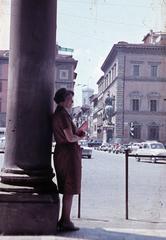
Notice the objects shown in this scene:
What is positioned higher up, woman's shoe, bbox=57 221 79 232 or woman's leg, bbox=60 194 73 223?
woman's leg, bbox=60 194 73 223

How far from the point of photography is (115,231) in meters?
6.22

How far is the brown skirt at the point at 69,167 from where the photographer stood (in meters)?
5.94

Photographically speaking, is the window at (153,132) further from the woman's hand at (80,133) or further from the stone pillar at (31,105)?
the stone pillar at (31,105)

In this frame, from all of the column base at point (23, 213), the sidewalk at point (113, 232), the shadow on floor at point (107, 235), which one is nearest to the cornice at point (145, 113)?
the sidewalk at point (113, 232)

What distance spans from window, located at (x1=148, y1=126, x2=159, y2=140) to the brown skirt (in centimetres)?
7094

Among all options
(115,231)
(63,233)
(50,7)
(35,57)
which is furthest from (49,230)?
(50,7)

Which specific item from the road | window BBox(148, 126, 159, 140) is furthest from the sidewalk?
window BBox(148, 126, 159, 140)

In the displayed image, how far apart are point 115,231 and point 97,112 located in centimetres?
10605

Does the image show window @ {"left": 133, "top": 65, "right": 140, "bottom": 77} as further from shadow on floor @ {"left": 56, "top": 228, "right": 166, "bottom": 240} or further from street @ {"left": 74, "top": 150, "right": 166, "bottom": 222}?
shadow on floor @ {"left": 56, "top": 228, "right": 166, "bottom": 240}

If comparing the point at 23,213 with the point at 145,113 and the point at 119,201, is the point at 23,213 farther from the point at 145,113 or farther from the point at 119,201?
the point at 145,113

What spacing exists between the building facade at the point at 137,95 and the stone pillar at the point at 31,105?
68006 mm

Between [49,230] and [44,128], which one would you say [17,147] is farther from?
[49,230]

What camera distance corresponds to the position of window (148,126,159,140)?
76331mm

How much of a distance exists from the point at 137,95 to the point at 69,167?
7420cm
